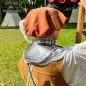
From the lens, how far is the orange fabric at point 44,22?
6.75 ft

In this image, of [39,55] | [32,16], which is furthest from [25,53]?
[32,16]

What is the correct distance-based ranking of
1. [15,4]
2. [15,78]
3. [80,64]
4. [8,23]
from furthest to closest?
[15,4] → [8,23] → [15,78] → [80,64]

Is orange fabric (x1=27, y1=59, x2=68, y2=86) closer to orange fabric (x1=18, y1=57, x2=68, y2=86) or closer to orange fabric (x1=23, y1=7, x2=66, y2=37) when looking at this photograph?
orange fabric (x1=18, y1=57, x2=68, y2=86)

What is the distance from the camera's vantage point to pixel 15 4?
56.8 feet

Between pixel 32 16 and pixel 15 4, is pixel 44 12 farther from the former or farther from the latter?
pixel 15 4

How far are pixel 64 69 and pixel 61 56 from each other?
0.09 m

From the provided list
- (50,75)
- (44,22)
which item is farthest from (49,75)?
(44,22)

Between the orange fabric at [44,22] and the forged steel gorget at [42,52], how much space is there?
0.28ft

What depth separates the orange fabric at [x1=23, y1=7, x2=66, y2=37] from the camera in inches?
81.0

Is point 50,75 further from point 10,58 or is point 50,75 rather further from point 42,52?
point 10,58

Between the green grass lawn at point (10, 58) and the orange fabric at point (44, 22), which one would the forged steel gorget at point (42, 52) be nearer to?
the orange fabric at point (44, 22)

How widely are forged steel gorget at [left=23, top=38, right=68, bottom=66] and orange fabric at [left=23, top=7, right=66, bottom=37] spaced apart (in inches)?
3.4

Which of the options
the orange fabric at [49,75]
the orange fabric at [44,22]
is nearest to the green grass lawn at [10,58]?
the orange fabric at [49,75]

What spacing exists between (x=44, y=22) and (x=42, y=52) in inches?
8.4
